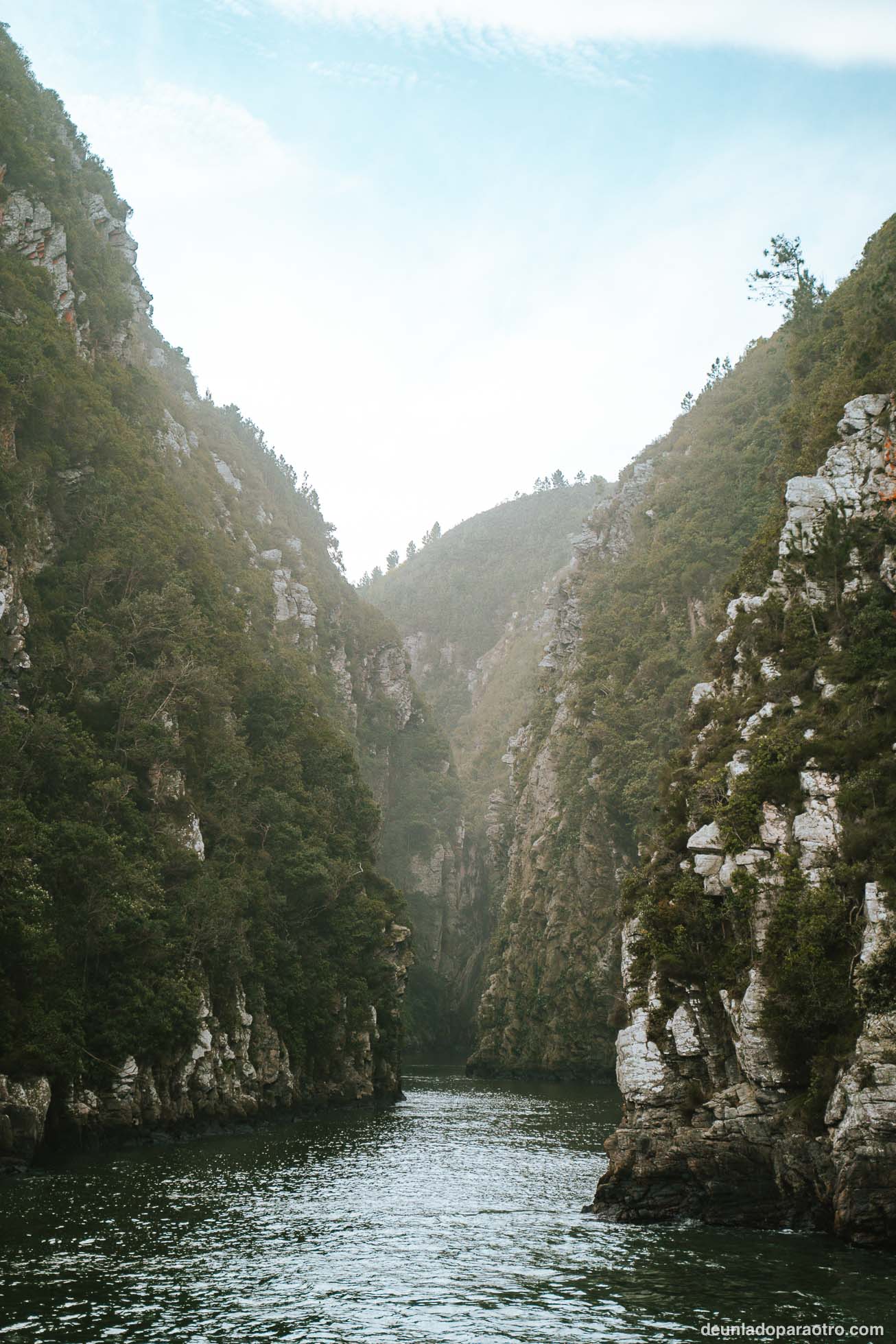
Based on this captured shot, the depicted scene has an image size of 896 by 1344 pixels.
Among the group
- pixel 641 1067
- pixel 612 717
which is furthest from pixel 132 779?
pixel 612 717

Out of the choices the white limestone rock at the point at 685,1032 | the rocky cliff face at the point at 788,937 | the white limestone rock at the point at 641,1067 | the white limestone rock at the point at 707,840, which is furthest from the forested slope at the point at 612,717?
the white limestone rock at the point at 685,1032

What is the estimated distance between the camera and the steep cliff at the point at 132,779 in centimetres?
4269

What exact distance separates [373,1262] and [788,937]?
51.7 feet

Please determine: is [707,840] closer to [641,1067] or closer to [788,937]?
[788,937]

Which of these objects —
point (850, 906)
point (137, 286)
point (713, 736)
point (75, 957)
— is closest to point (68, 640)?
point (75, 957)

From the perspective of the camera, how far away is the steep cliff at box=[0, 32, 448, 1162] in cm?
4269

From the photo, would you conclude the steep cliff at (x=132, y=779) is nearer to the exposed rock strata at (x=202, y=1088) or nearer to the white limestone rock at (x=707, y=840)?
the exposed rock strata at (x=202, y=1088)

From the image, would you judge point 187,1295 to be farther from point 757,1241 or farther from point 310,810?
point 310,810

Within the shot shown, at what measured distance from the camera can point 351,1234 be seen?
29.2 meters

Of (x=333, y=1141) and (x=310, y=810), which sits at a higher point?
(x=310, y=810)

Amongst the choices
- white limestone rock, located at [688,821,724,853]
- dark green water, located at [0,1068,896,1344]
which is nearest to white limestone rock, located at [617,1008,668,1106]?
dark green water, located at [0,1068,896,1344]

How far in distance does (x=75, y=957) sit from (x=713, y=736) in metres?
29.7

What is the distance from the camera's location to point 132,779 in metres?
50.8

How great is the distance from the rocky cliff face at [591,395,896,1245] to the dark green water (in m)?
1.84
